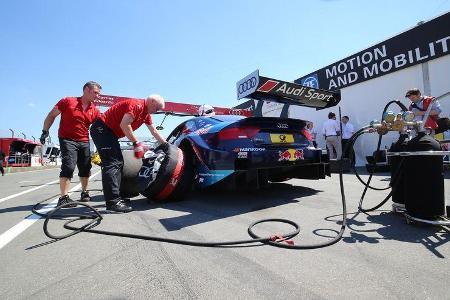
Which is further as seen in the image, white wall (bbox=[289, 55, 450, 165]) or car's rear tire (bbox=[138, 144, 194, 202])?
white wall (bbox=[289, 55, 450, 165])

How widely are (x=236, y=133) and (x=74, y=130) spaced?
2390 mm

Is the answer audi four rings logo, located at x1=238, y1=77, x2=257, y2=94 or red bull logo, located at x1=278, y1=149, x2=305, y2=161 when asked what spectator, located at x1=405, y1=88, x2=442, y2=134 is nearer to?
red bull logo, located at x1=278, y1=149, x2=305, y2=161

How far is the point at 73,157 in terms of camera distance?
13.9ft

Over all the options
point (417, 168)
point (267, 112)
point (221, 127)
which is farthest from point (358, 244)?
point (267, 112)

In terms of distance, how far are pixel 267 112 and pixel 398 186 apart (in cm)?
1433

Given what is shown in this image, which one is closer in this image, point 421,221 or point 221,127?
point 421,221

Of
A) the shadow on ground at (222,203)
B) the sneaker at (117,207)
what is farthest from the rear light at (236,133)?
the sneaker at (117,207)

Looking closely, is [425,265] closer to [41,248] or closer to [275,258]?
[275,258]

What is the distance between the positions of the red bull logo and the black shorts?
9.07ft

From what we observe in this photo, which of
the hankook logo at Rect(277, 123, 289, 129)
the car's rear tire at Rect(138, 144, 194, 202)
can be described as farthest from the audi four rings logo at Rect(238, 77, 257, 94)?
the car's rear tire at Rect(138, 144, 194, 202)

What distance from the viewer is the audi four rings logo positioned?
341 cm

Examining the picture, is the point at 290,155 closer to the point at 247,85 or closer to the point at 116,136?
the point at 247,85

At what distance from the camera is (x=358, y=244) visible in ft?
7.16

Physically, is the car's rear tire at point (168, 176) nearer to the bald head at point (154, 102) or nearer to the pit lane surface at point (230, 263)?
the bald head at point (154, 102)
